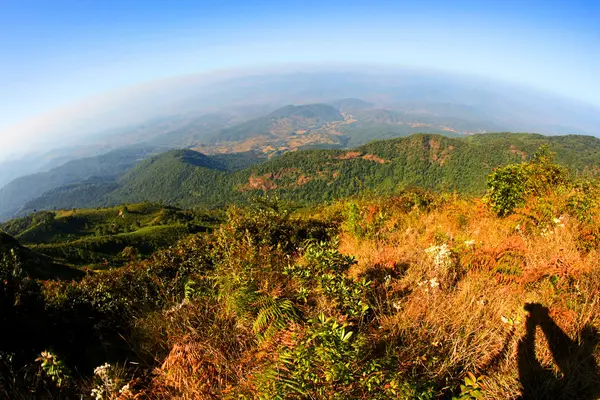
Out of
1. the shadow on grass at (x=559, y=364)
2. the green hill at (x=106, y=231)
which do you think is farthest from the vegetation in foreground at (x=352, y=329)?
the green hill at (x=106, y=231)

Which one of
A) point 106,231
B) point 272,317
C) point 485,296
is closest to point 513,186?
point 485,296

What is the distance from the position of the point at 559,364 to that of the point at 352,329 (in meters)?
1.86

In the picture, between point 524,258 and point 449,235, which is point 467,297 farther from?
point 449,235

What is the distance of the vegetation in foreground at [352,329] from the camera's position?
2.28 m

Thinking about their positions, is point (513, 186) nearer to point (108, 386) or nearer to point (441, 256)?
point (441, 256)

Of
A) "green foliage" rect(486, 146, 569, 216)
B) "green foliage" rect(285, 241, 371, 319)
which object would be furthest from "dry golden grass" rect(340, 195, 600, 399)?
"green foliage" rect(486, 146, 569, 216)

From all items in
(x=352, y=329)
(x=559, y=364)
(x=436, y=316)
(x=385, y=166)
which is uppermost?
(x=436, y=316)

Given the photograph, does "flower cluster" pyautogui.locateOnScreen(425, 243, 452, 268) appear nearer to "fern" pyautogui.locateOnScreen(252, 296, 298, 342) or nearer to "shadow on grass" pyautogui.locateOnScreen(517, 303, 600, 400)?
"shadow on grass" pyautogui.locateOnScreen(517, 303, 600, 400)

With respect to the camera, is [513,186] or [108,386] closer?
[108,386]

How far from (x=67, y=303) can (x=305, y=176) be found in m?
143

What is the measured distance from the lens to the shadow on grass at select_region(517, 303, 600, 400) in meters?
2.29

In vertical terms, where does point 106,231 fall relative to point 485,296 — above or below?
below

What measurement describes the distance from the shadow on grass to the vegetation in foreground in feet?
0.04

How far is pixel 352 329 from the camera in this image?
2896 millimetres
